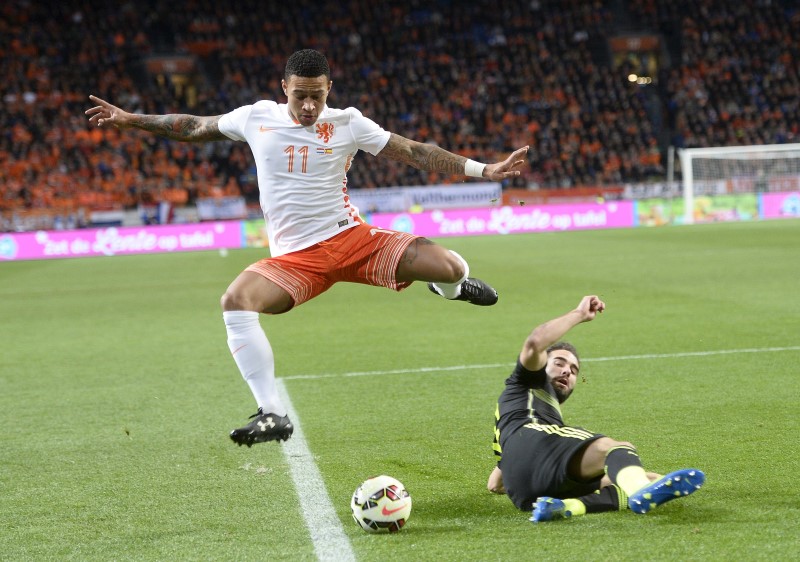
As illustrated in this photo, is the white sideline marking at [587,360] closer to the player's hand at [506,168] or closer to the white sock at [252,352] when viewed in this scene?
the white sock at [252,352]

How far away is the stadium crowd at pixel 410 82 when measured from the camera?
3397cm

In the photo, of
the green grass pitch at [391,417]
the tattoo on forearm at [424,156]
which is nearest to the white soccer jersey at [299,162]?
the tattoo on forearm at [424,156]

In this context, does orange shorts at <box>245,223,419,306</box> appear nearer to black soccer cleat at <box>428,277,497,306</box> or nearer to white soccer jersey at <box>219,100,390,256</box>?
white soccer jersey at <box>219,100,390,256</box>

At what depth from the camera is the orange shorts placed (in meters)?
5.54

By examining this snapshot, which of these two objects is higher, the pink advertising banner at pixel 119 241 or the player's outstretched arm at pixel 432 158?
the player's outstretched arm at pixel 432 158

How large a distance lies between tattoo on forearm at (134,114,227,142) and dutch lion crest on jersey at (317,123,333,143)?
61 cm

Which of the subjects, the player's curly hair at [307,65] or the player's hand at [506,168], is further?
the player's hand at [506,168]

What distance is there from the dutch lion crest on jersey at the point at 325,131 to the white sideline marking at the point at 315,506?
73.0 inches

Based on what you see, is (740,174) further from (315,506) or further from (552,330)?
(315,506)

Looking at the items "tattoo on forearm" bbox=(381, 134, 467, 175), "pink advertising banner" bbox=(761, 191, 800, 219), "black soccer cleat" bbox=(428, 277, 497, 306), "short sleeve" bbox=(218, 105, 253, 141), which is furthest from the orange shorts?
"pink advertising banner" bbox=(761, 191, 800, 219)

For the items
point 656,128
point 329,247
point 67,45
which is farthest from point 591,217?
point 329,247

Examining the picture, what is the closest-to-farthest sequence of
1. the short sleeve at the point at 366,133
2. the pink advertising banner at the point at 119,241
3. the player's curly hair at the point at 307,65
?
1. the player's curly hair at the point at 307,65
2. the short sleeve at the point at 366,133
3. the pink advertising banner at the point at 119,241

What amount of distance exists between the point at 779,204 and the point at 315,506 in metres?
28.8

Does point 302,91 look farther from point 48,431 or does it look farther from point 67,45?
point 67,45
